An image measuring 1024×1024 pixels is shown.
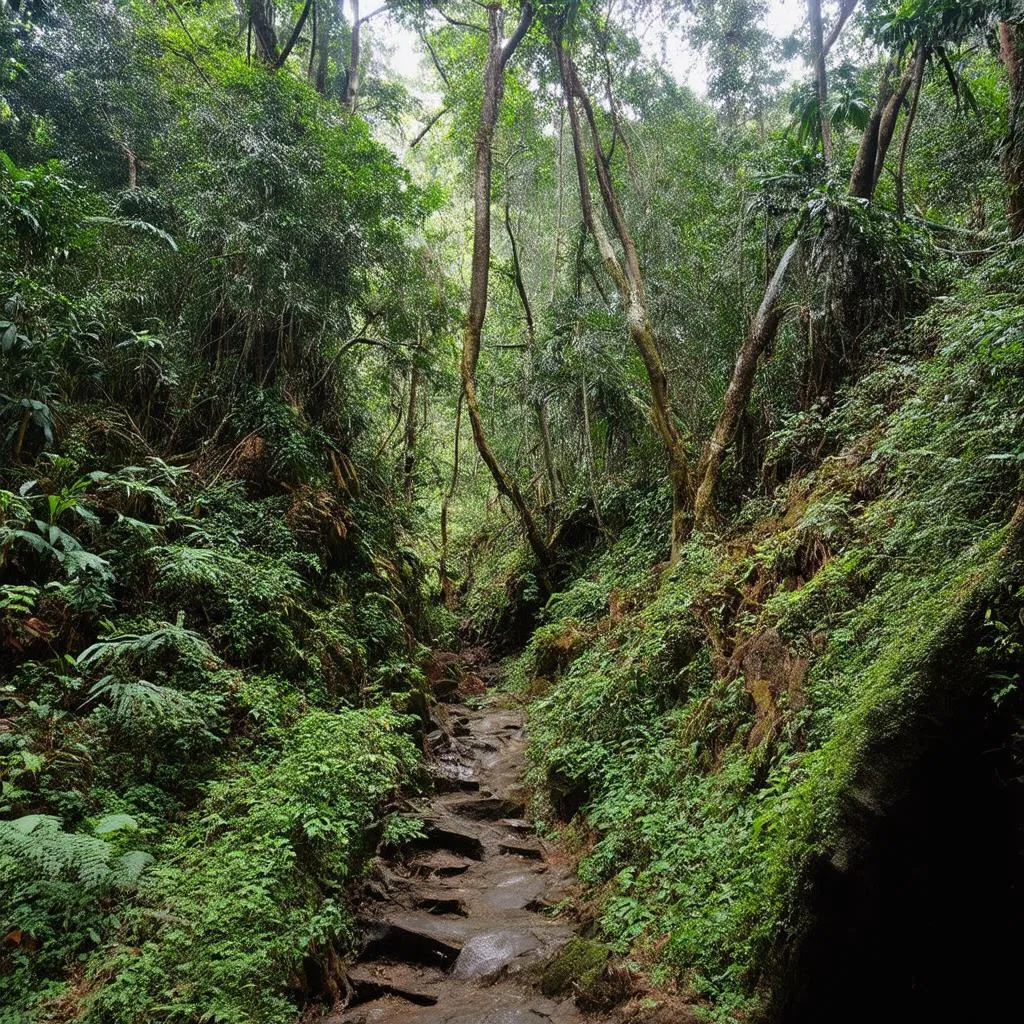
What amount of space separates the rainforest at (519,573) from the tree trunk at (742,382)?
0.06 m

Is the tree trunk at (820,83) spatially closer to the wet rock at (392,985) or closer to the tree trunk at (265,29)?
the tree trunk at (265,29)

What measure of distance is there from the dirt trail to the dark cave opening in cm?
158

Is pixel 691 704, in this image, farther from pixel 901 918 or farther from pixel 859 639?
pixel 901 918

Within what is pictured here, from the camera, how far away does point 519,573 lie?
1505 cm

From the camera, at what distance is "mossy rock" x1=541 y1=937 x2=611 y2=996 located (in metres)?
3.71

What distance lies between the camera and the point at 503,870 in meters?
5.65

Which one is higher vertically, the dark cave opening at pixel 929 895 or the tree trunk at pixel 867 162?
the tree trunk at pixel 867 162

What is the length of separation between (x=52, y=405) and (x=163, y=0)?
9.68m

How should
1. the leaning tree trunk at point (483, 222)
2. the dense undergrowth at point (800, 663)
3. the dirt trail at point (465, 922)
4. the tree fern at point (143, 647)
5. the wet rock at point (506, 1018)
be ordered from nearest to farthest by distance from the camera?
the dense undergrowth at point (800, 663) < the wet rock at point (506, 1018) < the dirt trail at point (465, 922) < the tree fern at point (143, 647) < the leaning tree trunk at point (483, 222)

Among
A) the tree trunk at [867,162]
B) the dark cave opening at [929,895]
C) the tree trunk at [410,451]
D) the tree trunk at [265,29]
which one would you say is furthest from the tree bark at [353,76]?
the dark cave opening at [929,895]

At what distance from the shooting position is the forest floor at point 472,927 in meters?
3.76

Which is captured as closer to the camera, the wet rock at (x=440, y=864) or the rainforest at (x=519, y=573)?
the rainforest at (x=519, y=573)

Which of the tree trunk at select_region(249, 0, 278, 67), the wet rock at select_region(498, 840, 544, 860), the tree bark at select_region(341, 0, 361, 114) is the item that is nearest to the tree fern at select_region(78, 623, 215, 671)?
the wet rock at select_region(498, 840, 544, 860)

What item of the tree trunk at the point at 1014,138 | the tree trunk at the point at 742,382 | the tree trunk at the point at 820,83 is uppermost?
the tree trunk at the point at 820,83
